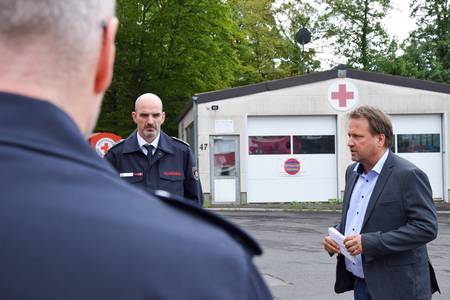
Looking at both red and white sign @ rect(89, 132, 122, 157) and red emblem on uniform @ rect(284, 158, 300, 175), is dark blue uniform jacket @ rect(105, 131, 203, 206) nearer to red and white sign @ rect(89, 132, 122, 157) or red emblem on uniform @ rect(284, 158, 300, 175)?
red and white sign @ rect(89, 132, 122, 157)

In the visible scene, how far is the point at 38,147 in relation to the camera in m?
1.18

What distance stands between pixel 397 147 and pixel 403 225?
2037 cm

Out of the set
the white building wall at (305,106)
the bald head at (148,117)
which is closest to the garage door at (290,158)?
the white building wall at (305,106)

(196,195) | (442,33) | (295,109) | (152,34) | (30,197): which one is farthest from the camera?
(442,33)

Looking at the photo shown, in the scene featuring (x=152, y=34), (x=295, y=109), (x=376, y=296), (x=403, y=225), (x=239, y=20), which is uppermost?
(x=239, y=20)

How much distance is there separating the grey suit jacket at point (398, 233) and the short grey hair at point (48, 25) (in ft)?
10.6

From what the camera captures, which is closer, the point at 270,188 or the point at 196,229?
the point at 196,229

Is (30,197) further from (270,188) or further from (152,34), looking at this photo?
(152,34)

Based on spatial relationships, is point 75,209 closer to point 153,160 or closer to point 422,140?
point 153,160

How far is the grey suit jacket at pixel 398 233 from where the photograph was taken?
13.9ft

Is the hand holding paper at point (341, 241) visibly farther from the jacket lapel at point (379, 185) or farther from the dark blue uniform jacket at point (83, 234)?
the dark blue uniform jacket at point (83, 234)

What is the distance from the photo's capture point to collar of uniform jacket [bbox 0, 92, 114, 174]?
1180mm

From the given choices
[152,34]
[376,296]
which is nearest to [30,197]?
[376,296]

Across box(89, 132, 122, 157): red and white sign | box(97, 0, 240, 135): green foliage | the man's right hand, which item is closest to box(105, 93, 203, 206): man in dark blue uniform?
the man's right hand
